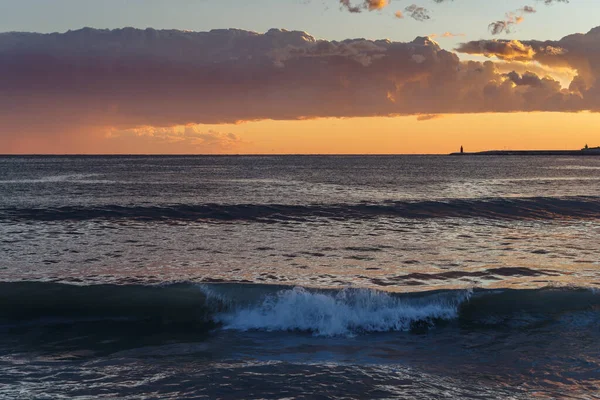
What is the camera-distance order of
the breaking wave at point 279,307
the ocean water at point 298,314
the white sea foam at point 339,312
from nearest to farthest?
the ocean water at point 298,314 → the white sea foam at point 339,312 → the breaking wave at point 279,307

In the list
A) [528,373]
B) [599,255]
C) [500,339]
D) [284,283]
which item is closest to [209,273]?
[284,283]

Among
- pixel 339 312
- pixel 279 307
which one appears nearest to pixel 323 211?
pixel 279 307

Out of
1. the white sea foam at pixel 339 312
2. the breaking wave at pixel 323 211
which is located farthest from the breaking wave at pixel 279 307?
the breaking wave at pixel 323 211

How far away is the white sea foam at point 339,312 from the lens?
13297 millimetres

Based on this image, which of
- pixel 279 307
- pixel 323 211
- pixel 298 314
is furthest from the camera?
pixel 323 211

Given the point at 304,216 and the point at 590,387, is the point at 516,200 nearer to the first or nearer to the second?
the point at 304,216

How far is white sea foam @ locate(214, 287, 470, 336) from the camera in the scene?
1330cm

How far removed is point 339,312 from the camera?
13609 mm

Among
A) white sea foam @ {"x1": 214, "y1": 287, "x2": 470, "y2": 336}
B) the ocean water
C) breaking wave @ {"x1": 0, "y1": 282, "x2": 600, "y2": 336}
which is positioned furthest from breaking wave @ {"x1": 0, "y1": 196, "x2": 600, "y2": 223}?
white sea foam @ {"x1": 214, "y1": 287, "x2": 470, "y2": 336}

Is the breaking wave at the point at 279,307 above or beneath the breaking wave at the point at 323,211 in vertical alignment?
beneath

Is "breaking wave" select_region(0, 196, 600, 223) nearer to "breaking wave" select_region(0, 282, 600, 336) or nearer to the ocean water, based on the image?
the ocean water

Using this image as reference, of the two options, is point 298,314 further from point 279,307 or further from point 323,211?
point 323,211

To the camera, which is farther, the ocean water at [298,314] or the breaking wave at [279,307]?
the breaking wave at [279,307]

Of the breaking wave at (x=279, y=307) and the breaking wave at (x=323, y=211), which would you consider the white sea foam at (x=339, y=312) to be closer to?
the breaking wave at (x=279, y=307)
